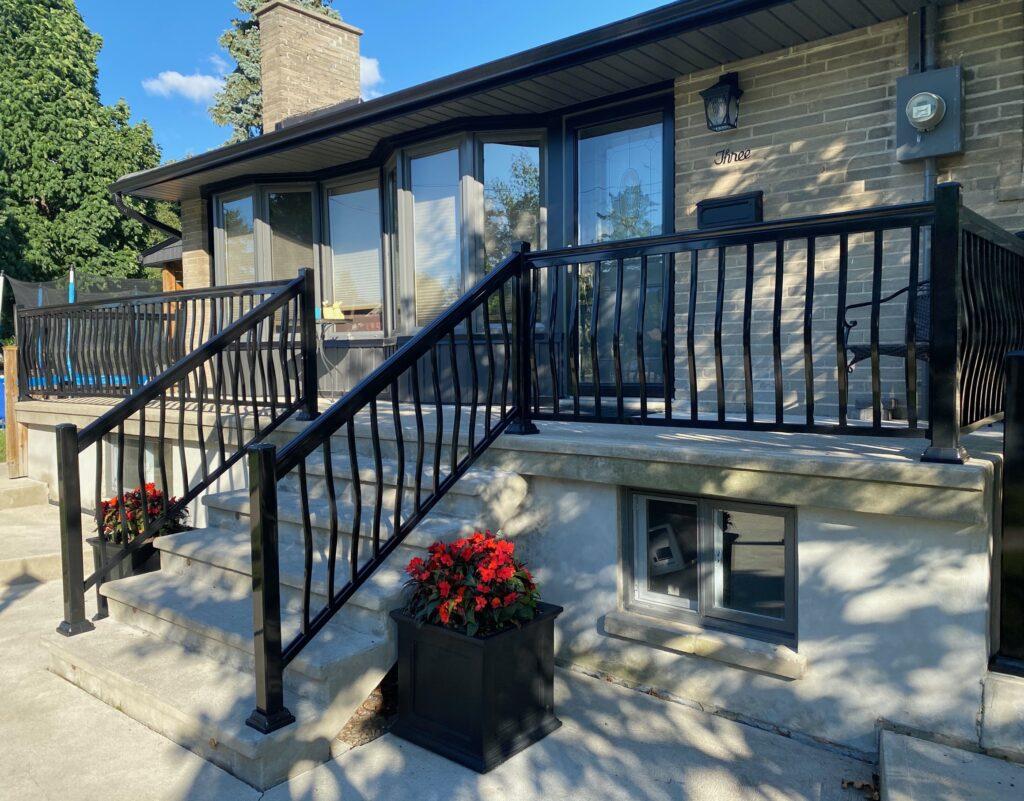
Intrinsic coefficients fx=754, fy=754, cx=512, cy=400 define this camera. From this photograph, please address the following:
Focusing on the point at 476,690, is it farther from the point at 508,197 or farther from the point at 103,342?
the point at 103,342

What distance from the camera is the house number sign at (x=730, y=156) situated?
15.6ft

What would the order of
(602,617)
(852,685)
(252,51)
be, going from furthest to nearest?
(252,51)
(602,617)
(852,685)

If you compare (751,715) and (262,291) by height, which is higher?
(262,291)

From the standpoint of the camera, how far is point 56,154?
78.9 feet

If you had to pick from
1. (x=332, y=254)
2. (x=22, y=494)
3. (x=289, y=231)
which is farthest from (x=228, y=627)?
(x=289, y=231)

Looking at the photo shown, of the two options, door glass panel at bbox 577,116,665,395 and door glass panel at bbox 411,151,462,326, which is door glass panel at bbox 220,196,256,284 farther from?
door glass panel at bbox 577,116,665,395

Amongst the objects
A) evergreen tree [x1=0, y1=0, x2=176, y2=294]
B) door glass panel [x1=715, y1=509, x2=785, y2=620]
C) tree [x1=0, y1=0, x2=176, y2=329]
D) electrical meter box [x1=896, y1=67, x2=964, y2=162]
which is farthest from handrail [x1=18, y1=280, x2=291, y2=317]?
tree [x1=0, y1=0, x2=176, y2=329]

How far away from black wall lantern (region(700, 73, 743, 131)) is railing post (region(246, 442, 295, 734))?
3.61 meters

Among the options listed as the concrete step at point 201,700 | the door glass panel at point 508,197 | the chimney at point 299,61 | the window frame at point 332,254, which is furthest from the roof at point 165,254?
the concrete step at point 201,700

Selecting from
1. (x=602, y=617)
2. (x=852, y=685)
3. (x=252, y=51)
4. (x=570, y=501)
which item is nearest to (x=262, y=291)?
(x=570, y=501)

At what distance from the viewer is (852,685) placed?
8.51 feet

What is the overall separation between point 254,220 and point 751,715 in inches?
275

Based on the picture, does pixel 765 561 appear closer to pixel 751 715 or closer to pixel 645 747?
pixel 751 715

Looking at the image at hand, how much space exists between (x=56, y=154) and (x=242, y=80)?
20.8 ft
